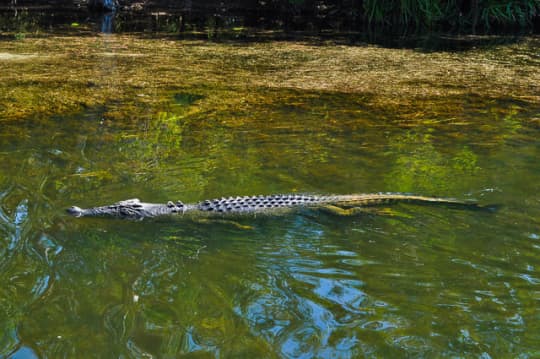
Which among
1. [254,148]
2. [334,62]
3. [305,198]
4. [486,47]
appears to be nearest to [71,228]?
[305,198]

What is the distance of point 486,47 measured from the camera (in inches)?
412

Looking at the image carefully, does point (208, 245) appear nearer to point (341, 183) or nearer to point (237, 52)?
point (341, 183)

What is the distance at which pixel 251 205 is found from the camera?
Result: 351 cm

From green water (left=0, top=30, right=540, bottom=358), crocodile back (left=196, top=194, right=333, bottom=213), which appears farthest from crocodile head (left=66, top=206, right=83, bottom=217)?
crocodile back (left=196, top=194, right=333, bottom=213)

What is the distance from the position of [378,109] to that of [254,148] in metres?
1.88

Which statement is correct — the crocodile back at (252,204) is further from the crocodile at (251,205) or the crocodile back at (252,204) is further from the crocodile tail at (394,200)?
the crocodile tail at (394,200)

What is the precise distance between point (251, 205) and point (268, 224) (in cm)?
17

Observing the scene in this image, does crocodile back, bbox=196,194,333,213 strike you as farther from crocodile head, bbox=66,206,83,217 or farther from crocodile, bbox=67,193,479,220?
crocodile head, bbox=66,206,83,217

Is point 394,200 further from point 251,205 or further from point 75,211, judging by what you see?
point 75,211

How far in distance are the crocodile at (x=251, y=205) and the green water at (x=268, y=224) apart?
8cm

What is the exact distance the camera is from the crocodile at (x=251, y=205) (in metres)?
3.51

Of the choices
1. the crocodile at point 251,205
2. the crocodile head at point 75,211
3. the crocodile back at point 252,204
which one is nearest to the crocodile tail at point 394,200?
the crocodile at point 251,205

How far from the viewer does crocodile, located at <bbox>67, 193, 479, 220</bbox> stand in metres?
3.51

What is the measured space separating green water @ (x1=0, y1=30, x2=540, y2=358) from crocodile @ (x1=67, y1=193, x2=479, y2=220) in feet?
0.26
